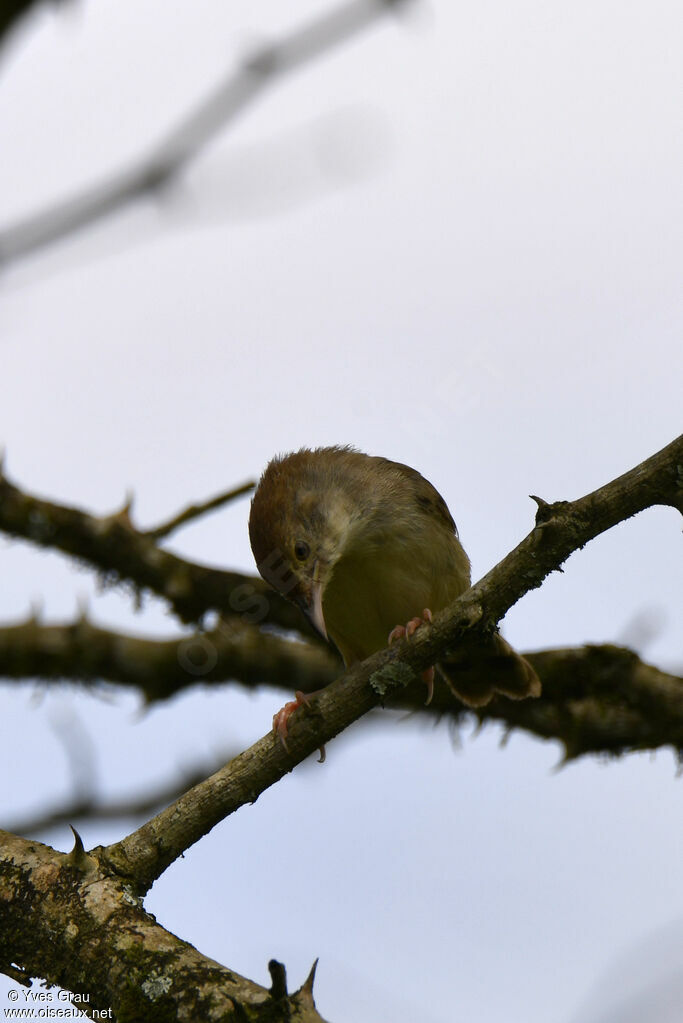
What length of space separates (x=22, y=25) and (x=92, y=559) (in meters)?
3.52

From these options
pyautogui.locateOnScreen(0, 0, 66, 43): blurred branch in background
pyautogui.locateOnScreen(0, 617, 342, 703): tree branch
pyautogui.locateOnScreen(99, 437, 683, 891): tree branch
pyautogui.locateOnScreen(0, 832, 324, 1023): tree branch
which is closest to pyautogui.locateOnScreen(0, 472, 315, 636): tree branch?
pyautogui.locateOnScreen(0, 617, 342, 703): tree branch

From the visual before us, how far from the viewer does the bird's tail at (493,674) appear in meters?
5.19

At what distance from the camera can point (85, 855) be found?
315cm

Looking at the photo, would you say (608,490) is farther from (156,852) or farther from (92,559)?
(92,559)

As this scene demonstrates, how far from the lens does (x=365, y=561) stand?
5.14 m

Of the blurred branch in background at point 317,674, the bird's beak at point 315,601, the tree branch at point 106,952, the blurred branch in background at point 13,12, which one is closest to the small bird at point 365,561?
the bird's beak at point 315,601

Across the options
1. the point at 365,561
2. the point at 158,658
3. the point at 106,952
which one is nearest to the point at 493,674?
the point at 365,561

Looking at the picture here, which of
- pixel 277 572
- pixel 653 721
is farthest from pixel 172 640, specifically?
pixel 653 721

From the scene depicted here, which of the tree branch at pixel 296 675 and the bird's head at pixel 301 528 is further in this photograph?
the tree branch at pixel 296 675

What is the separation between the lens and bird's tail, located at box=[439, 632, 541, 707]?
5188 mm

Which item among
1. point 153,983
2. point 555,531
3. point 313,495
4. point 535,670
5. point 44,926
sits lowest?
point 153,983

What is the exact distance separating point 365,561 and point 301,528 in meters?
0.32

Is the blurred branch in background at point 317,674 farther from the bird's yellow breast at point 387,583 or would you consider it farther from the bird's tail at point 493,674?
the bird's yellow breast at point 387,583

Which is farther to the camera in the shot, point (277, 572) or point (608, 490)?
point (277, 572)
